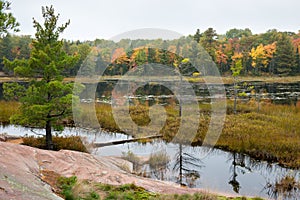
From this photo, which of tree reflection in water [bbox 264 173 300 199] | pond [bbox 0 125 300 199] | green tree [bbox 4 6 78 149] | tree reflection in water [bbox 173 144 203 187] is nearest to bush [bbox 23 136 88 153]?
pond [bbox 0 125 300 199]

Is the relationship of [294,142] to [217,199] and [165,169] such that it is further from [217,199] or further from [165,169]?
[217,199]

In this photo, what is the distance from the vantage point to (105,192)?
6.49 metres

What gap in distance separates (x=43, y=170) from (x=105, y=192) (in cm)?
166

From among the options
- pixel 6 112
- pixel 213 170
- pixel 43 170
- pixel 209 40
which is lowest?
pixel 213 170

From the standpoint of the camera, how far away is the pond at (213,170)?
29.2 ft

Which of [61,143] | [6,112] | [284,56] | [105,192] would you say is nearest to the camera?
[105,192]

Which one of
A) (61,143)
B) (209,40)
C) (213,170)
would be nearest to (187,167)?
(213,170)

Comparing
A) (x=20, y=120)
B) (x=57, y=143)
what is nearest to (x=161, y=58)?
(x=57, y=143)

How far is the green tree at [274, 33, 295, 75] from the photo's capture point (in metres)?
52.8

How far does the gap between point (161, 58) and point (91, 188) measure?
20184 mm

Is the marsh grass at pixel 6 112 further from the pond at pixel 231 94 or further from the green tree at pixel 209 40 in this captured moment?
the green tree at pixel 209 40

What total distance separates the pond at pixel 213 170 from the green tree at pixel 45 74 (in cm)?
277

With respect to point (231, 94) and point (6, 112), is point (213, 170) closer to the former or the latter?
point (6, 112)

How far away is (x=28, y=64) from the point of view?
10.7m
